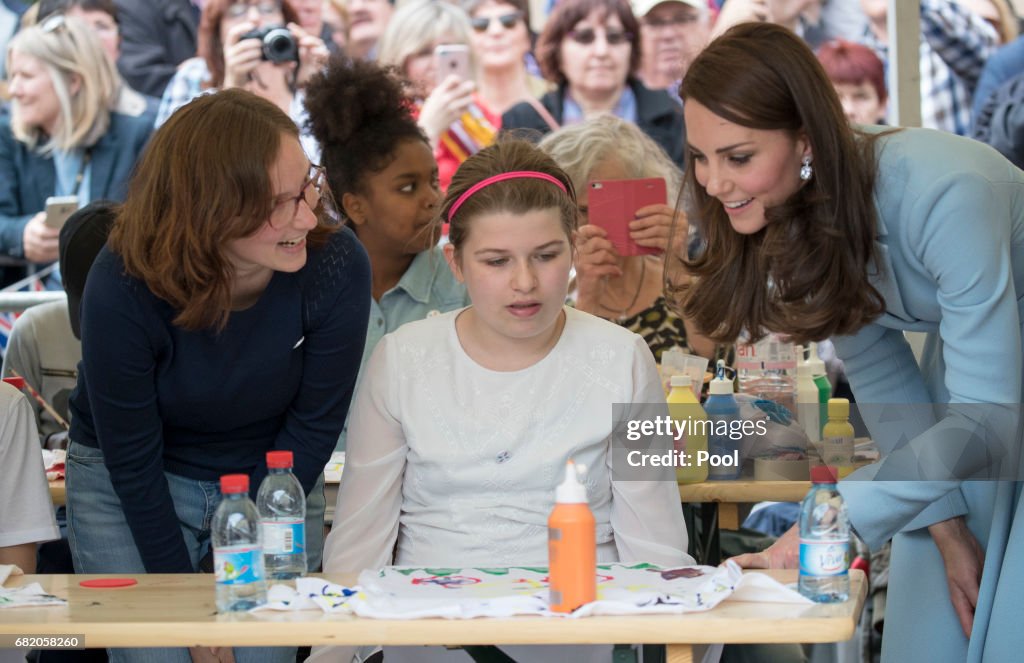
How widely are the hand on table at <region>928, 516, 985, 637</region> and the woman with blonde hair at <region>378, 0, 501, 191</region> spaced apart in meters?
3.15

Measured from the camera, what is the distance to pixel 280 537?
1960 mm

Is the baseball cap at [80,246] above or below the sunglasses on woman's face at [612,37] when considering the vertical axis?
below

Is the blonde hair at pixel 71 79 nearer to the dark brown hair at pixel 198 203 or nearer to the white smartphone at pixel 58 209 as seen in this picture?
the white smartphone at pixel 58 209

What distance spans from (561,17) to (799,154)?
372cm

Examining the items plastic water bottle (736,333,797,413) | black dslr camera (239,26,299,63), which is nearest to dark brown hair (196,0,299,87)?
black dslr camera (239,26,299,63)

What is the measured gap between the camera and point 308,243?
2.46 m

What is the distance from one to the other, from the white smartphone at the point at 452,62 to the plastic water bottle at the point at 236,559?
3.80 metres

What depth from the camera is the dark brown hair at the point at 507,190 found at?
2375mm

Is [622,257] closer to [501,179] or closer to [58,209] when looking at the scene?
[501,179]

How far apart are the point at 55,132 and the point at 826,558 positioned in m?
4.69

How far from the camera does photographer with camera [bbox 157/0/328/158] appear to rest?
5449mm

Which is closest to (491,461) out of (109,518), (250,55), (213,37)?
(109,518)

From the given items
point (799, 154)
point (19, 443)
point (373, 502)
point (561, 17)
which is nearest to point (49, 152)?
point (561, 17)

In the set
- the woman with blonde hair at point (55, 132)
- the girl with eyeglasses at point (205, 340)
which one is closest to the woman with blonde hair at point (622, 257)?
the girl with eyeglasses at point (205, 340)
